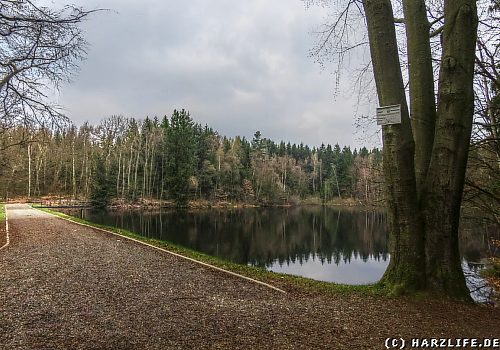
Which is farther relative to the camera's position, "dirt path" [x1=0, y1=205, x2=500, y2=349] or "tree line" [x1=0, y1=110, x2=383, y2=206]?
"tree line" [x1=0, y1=110, x2=383, y2=206]

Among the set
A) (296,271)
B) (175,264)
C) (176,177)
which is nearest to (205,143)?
(176,177)

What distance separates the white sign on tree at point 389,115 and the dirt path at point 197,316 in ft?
7.38

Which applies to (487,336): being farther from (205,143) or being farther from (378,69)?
(205,143)

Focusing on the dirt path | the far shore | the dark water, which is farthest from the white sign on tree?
the far shore

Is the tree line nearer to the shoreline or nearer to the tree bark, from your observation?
the shoreline

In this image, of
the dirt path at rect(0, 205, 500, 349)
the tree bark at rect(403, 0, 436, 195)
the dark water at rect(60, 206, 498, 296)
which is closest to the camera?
the dirt path at rect(0, 205, 500, 349)

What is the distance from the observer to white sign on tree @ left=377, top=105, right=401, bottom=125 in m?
4.74

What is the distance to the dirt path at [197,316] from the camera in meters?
3.33

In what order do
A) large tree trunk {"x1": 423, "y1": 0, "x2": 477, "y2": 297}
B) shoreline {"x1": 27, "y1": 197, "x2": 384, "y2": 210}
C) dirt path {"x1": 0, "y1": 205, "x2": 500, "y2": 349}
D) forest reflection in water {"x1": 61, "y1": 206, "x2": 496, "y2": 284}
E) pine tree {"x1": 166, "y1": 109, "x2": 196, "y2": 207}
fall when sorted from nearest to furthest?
1. dirt path {"x1": 0, "y1": 205, "x2": 500, "y2": 349}
2. large tree trunk {"x1": 423, "y1": 0, "x2": 477, "y2": 297}
3. forest reflection in water {"x1": 61, "y1": 206, "x2": 496, "y2": 284}
4. shoreline {"x1": 27, "y1": 197, "x2": 384, "y2": 210}
5. pine tree {"x1": 166, "y1": 109, "x2": 196, "y2": 207}

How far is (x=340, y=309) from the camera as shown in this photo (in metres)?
4.25

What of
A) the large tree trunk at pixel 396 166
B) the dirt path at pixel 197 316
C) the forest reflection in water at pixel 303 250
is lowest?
the forest reflection in water at pixel 303 250

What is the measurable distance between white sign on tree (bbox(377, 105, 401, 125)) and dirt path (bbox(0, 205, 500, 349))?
2.25 meters

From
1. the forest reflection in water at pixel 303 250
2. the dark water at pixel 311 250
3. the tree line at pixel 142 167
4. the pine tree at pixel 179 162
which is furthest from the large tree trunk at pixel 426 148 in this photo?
the pine tree at pixel 179 162

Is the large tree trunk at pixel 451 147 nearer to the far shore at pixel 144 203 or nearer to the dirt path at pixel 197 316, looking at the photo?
the dirt path at pixel 197 316
